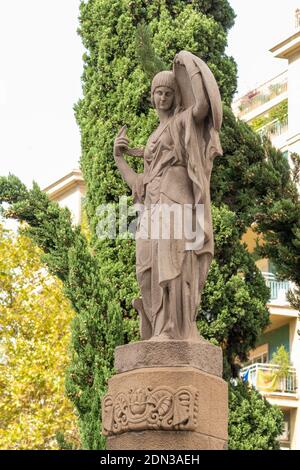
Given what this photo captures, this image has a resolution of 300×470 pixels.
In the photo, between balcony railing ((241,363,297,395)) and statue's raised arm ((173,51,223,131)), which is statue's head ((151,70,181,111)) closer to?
statue's raised arm ((173,51,223,131))

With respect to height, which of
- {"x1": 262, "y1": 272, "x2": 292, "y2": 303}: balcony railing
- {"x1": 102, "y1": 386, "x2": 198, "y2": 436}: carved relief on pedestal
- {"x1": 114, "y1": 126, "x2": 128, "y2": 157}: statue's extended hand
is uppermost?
{"x1": 262, "y1": 272, "x2": 292, "y2": 303}: balcony railing

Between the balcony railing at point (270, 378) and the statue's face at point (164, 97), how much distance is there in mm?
21043

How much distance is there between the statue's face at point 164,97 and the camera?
10.3 m

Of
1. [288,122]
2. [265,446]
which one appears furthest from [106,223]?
[288,122]

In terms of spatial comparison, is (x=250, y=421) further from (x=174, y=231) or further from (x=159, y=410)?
(x=159, y=410)

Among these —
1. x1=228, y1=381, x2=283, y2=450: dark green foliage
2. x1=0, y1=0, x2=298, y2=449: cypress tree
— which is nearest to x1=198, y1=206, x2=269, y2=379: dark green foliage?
x1=0, y1=0, x2=298, y2=449: cypress tree

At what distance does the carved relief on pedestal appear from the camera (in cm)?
926

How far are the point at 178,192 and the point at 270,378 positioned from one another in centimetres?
→ 2162

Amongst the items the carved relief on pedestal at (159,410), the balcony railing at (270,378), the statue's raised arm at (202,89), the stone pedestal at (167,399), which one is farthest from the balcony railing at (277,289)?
the carved relief on pedestal at (159,410)

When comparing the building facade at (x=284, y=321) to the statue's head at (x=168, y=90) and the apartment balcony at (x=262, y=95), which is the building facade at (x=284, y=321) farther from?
the statue's head at (x=168, y=90)

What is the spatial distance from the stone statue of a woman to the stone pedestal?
0.22 m

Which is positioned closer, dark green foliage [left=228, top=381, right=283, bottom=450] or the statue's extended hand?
the statue's extended hand

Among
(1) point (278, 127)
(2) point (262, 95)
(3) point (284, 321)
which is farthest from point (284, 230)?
(2) point (262, 95)

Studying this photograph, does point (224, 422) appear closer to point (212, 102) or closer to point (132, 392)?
point (132, 392)
